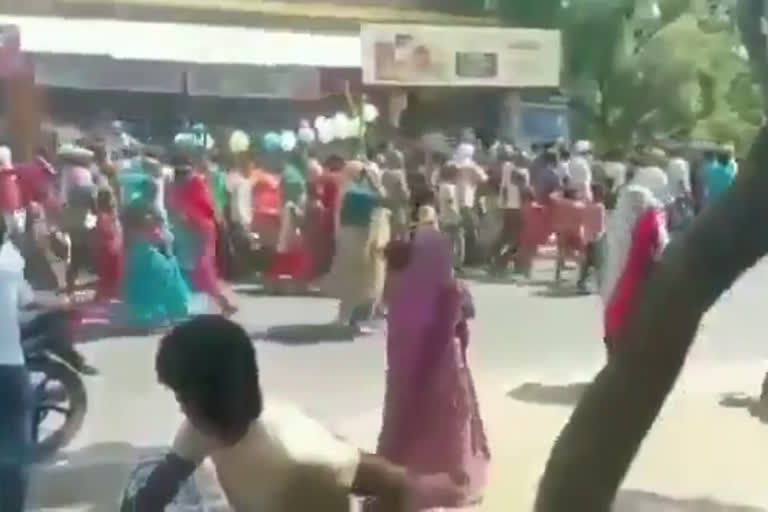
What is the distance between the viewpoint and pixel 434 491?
5.04ft

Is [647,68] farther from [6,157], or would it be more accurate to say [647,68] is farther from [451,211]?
[6,157]

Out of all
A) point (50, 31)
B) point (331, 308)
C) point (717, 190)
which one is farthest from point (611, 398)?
point (50, 31)

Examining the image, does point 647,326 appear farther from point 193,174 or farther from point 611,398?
point 193,174

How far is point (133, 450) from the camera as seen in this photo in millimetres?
1729

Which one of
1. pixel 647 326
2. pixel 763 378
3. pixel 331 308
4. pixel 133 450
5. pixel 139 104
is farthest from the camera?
pixel 763 378

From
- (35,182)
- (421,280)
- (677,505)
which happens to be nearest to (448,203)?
(421,280)

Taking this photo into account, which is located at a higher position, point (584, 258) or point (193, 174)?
point (193, 174)

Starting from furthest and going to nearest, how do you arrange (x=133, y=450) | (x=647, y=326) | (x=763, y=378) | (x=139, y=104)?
1. (x=763, y=378)
2. (x=133, y=450)
3. (x=139, y=104)
4. (x=647, y=326)

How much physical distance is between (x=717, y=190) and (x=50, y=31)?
2.51 feet

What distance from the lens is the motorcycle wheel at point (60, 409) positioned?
5.85 ft

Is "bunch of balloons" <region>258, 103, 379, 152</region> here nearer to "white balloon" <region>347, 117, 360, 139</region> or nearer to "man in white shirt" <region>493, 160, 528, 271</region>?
"white balloon" <region>347, 117, 360, 139</region>

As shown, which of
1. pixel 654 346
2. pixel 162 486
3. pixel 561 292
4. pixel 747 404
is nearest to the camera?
pixel 162 486

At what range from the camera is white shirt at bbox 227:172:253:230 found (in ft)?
5.46

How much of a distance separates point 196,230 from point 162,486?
22.5 inches
